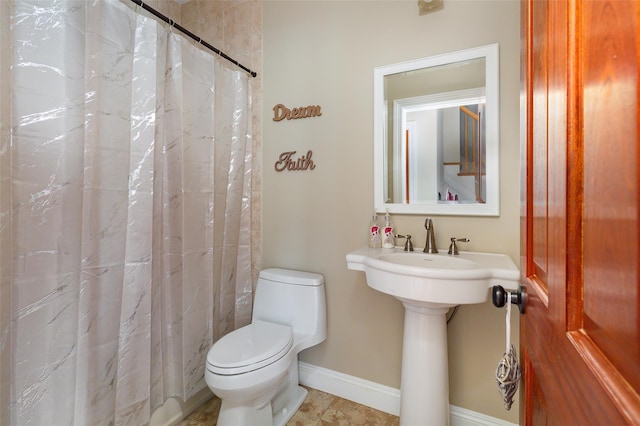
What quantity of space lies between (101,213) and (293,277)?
97cm

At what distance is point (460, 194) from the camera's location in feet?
4.81

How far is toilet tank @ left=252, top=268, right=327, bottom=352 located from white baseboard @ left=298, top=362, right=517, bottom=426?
0.97 feet

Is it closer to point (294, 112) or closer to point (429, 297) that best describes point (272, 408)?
point (429, 297)

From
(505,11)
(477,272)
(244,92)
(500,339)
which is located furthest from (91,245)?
(505,11)

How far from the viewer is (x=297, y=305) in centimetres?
167

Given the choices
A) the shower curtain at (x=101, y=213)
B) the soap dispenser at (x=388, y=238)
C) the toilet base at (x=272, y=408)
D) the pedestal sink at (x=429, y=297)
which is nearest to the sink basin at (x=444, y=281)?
the pedestal sink at (x=429, y=297)

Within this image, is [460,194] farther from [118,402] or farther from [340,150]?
[118,402]

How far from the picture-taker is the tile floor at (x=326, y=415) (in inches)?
59.9

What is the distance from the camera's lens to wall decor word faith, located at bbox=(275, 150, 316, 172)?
71.4 inches

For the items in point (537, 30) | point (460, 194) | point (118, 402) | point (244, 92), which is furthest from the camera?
point (244, 92)

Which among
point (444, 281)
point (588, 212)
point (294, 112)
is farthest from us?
point (294, 112)

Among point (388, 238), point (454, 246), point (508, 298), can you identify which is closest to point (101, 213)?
point (388, 238)

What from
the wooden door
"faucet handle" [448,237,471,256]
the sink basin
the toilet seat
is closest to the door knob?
the wooden door

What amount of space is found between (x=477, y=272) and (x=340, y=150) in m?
1.00
